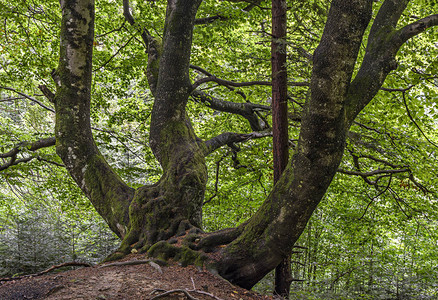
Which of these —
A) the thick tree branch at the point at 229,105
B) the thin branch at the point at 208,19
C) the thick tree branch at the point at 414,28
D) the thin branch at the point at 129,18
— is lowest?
the thick tree branch at the point at 414,28

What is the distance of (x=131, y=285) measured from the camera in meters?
2.75

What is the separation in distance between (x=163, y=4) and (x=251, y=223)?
24.3 ft

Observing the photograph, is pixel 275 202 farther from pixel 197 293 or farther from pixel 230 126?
pixel 230 126

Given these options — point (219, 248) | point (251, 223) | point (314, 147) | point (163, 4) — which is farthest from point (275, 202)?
point (163, 4)

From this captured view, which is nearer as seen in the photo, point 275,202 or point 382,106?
point 275,202

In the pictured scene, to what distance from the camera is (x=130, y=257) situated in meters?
3.78

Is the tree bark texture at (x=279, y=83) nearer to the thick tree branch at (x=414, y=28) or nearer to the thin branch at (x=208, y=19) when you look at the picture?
the thick tree branch at (x=414, y=28)

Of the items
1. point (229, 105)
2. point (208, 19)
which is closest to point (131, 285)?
point (229, 105)

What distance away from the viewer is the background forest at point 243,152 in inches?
251

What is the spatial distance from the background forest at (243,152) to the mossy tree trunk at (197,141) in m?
1.21

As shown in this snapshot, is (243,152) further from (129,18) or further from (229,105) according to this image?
(129,18)

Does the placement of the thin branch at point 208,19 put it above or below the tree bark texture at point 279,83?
above

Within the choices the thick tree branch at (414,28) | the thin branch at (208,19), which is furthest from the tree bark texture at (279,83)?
the thin branch at (208,19)

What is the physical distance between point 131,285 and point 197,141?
2839mm
